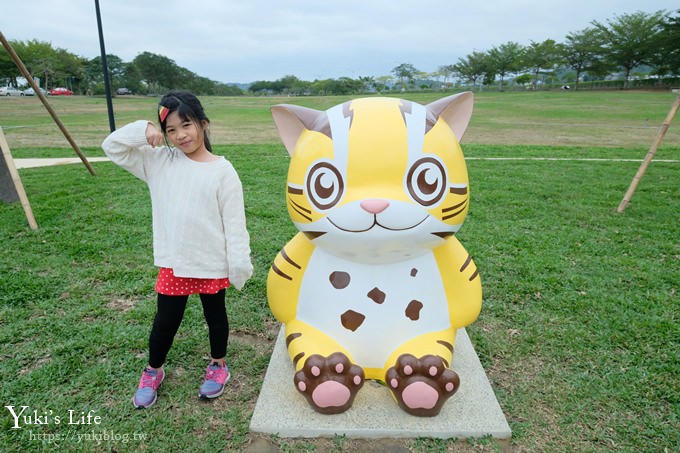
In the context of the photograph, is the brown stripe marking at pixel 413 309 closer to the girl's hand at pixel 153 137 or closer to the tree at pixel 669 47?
the girl's hand at pixel 153 137

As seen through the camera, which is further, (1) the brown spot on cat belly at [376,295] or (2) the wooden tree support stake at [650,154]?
(2) the wooden tree support stake at [650,154]

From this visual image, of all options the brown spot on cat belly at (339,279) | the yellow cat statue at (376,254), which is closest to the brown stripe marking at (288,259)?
the yellow cat statue at (376,254)

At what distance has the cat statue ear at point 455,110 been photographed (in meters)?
2.43

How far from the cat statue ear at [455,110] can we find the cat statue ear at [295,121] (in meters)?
0.57

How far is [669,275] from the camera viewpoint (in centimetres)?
434

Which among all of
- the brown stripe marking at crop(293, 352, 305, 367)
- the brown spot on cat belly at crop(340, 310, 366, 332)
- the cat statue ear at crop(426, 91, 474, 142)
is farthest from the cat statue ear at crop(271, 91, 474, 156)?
the brown stripe marking at crop(293, 352, 305, 367)

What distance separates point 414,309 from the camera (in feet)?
8.04

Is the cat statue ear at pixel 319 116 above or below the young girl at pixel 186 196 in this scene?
above

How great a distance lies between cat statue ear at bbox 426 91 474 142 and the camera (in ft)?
7.96

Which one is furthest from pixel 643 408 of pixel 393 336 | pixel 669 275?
pixel 669 275

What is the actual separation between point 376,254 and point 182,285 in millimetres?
993

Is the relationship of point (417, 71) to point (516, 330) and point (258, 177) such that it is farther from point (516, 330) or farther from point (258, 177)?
point (516, 330)

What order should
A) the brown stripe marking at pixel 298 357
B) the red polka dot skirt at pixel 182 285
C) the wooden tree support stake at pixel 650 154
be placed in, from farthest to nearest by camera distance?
the wooden tree support stake at pixel 650 154
the brown stripe marking at pixel 298 357
the red polka dot skirt at pixel 182 285

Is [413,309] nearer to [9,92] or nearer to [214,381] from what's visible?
[214,381]
